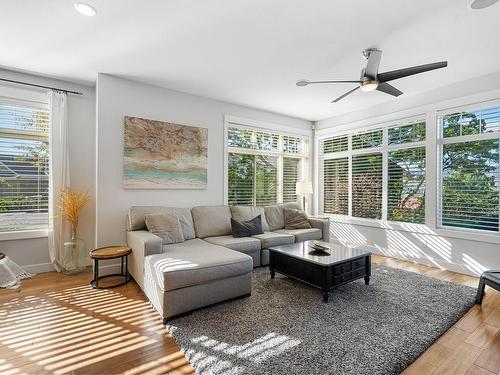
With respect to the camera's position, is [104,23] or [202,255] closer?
[104,23]

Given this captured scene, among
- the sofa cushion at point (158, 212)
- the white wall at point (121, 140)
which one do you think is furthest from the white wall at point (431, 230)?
the sofa cushion at point (158, 212)

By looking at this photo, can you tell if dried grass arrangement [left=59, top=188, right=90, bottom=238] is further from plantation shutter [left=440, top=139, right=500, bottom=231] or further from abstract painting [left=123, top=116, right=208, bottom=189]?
plantation shutter [left=440, top=139, right=500, bottom=231]

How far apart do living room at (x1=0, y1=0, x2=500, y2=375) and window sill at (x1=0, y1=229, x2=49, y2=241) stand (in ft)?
0.12

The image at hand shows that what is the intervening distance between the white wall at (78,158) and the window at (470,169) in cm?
532

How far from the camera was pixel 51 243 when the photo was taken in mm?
3605

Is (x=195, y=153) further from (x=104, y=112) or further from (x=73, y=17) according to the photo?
(x=73, y=17)

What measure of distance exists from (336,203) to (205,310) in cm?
398

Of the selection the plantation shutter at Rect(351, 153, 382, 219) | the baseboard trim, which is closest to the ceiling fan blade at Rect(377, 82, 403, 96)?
the plantation shutter at Rect(351, 153, 382, 219)

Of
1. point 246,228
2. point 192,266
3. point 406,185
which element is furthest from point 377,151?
point 192,266

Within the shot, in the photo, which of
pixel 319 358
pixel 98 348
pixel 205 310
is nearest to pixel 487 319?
pixel 319 358

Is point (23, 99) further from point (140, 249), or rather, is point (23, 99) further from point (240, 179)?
point (240, 179)

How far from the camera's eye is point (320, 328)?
2.19 m

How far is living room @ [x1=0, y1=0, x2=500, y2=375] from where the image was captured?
2.09 m

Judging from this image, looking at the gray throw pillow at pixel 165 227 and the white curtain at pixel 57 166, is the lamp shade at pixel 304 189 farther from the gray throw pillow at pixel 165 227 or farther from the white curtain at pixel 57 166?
the white curtain at pixel 57 166
